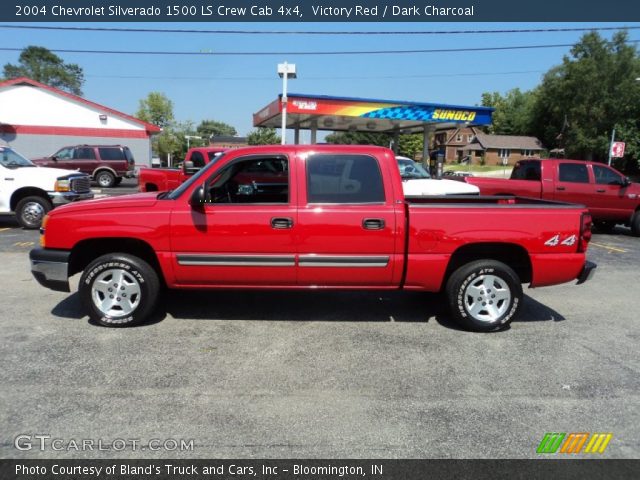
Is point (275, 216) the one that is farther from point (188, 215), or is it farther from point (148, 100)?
point (148, 100)

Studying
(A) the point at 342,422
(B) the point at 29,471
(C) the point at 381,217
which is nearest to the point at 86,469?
(B) the point at 29,471

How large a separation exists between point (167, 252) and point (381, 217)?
2.14 meters

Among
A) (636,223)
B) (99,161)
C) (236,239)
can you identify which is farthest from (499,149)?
(236,239)

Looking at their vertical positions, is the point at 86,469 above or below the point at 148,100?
below

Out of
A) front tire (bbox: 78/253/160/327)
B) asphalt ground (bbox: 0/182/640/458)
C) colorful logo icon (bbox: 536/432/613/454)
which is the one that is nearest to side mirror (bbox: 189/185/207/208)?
front tire (bbox: 78/253/160/327)

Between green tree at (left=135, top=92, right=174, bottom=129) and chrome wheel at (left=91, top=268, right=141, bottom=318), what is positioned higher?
green tree at (left=135, top=92, right=174, bottom=129)

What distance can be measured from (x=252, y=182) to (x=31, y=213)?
7.87 metres

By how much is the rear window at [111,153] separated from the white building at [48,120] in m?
10.00

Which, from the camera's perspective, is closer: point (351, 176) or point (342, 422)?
point (342, 422)

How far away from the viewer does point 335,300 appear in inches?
234

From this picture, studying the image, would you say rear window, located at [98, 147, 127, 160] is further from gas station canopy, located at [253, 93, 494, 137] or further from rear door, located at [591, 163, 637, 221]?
rear door, located at [591, 163, 637, 221]

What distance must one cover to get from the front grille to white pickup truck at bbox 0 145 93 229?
0.12 m

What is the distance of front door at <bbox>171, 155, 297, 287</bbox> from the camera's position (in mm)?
4621

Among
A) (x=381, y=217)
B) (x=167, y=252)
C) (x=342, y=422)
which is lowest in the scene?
(x=342, y=422)
